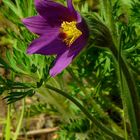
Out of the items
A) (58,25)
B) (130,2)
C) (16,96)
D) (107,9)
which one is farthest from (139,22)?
(16,96)

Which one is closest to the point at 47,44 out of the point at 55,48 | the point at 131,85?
the point at 55,48

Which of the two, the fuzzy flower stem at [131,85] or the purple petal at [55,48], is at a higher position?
the purple petal at [55,48]

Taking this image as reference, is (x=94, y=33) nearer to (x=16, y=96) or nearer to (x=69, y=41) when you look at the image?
(x=69, y=41)

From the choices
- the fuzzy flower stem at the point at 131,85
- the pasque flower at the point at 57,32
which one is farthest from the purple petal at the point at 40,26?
the fuzzy flower stem at the point at 131,85

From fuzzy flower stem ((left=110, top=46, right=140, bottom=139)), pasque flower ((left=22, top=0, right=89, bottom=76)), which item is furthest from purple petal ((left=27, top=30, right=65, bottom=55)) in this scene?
fuzzy flower stem ((left=110, top=46, right=140, bottom=139))

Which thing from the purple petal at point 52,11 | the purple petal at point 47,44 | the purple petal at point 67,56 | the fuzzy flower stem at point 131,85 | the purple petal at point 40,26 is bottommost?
the fuzzy flower stem at point 131,85

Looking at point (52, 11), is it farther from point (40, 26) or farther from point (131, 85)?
point (131, 85)

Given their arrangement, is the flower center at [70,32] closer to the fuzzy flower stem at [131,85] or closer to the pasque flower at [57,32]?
the pasque flower at [57,32]

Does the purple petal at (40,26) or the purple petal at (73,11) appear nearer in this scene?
the purple petal at (73,11)
